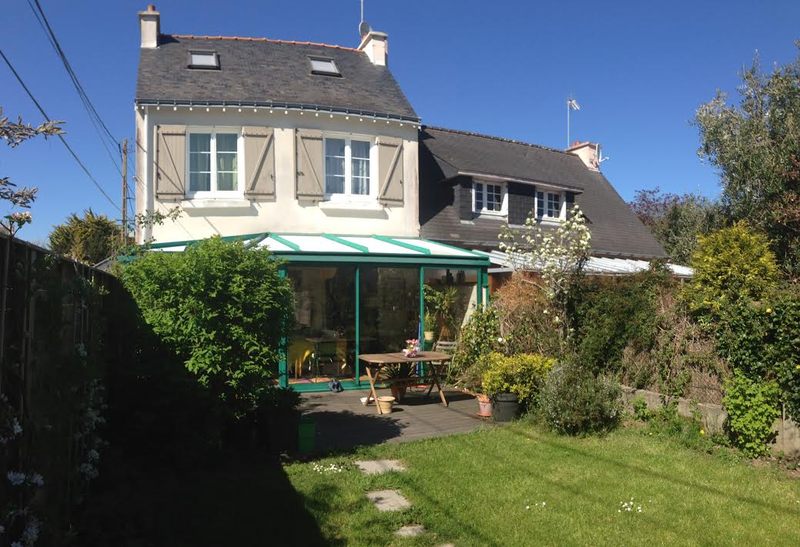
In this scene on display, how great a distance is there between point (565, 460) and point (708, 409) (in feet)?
6.95

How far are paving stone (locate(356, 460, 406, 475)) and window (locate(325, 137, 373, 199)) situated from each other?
850 centimetres

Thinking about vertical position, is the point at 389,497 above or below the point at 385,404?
below

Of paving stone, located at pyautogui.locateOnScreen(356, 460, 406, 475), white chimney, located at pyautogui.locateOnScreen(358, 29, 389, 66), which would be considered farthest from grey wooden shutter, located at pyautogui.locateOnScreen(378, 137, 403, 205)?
paving stone, located at pyautogui.locateOnScreen(356, 460, 406, 475)

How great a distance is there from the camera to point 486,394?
948cm

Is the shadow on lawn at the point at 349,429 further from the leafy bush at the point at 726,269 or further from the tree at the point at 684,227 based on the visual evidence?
the tree at the point at 684,227

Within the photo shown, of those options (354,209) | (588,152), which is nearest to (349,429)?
(354,209)

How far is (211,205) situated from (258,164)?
1.42 metres

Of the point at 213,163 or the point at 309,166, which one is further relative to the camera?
the point at 309,166

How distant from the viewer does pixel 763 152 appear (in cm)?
1450

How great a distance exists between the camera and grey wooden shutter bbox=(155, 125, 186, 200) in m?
13.4

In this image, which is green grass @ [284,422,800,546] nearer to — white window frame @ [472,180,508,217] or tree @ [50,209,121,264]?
white window frame @ [472,180,508,217]

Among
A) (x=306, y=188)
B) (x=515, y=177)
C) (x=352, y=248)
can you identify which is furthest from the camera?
(x=515, y=177)

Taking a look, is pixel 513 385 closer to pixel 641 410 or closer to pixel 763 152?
pixel 641 410

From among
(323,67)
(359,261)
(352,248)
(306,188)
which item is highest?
(323,67)
